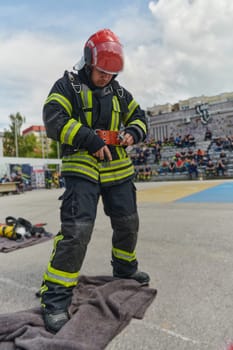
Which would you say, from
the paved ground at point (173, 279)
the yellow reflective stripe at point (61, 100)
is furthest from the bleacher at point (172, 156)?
the yellow reflective stripe at point (61, 100)

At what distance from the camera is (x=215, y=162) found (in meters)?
24.5

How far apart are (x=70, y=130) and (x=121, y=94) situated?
2.07 feet

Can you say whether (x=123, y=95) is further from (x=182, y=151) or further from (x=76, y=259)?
(x=182, y=151)

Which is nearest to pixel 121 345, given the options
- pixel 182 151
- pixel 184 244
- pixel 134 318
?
pixel 134 318

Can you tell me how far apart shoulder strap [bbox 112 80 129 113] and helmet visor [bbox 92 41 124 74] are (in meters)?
0.26

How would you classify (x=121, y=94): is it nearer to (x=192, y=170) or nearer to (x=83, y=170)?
(x=83, y=170)

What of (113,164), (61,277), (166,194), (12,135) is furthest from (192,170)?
(12,135)

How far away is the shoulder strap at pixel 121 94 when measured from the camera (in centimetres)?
236

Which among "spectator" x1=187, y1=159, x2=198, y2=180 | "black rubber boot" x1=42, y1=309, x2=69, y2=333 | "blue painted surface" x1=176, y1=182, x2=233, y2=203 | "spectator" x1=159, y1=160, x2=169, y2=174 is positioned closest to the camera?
"black rubber boot" x1=42, y1=309, x2=69, y2=333

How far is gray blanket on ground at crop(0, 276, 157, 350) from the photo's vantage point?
163 cm

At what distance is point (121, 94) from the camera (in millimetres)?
2389

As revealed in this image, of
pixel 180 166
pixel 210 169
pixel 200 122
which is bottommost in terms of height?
pixel 210 169

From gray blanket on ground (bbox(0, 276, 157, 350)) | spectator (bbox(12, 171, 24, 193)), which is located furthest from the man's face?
spectator (bbox(12, 171, 24, 193))

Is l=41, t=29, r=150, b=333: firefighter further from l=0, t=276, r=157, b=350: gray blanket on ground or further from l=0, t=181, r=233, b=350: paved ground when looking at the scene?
l=0, t=181, r=233, b=350: paved ground
